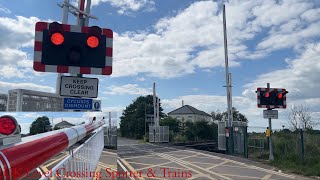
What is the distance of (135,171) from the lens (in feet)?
44.7

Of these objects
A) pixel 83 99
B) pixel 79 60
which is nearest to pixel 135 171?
pixel 83 99

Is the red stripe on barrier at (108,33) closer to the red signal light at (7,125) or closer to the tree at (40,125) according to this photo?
the tree at (40,125)

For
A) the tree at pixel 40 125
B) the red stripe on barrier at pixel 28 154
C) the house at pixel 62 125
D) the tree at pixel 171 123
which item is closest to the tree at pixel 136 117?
the tree at pixel 171 123

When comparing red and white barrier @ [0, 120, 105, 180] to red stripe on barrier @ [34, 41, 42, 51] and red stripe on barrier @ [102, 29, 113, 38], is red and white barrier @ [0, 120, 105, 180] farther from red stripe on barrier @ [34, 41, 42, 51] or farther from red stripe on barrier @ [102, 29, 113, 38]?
red stripe on barrier @ [102, 29, 113, 38]

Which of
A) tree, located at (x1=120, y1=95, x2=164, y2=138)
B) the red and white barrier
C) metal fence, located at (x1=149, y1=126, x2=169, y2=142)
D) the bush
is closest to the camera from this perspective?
the red and white barrier

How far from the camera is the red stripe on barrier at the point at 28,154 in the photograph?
6.44 feet

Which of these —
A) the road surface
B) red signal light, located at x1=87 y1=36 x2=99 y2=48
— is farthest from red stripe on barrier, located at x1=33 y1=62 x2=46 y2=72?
the road surface

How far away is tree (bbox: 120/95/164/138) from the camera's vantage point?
6112cm

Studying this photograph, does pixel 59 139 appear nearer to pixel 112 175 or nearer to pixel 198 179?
pixel 112 175

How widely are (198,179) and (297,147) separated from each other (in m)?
7.57

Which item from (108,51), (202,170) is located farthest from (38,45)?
(202,170)

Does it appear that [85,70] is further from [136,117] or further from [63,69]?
[136,117]

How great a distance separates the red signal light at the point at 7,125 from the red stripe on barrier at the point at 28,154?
99 millimetres

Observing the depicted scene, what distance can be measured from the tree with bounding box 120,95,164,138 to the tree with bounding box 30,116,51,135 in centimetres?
5244
